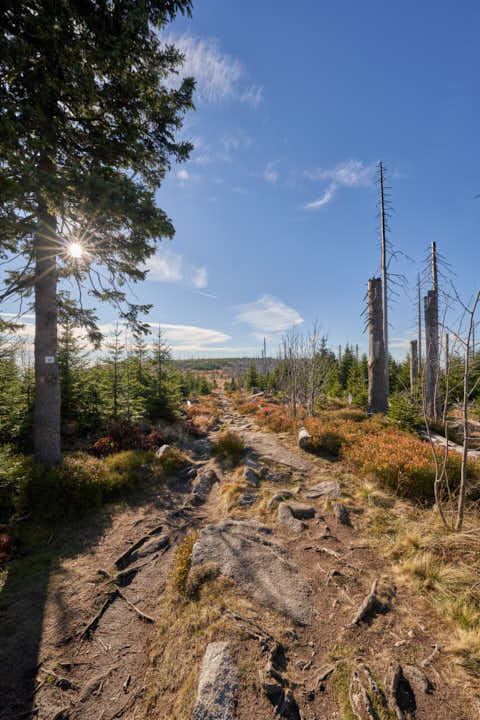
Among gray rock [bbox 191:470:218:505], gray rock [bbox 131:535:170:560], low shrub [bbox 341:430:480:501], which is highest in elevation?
low shrub [bbox 341:430:480:501]

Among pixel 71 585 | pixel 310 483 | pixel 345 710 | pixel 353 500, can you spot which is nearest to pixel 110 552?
pixel 71 585

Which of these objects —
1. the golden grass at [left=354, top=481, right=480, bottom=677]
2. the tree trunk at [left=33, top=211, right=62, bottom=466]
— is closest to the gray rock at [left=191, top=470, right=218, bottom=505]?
the tree trunk at [left=33, top=211, right=62, bottom=466]

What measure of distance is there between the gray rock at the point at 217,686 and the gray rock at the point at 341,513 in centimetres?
298

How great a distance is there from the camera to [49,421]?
632cm

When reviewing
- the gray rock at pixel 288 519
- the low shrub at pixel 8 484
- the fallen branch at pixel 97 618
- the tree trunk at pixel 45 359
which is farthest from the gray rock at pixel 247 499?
the tree trunk at pixel 45 359

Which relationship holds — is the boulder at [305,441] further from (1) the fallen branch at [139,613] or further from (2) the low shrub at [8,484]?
(2) the low shrub at [8,484]

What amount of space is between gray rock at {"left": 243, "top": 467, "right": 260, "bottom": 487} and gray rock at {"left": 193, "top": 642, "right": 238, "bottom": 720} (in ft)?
12.7

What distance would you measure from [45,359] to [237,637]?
6872 mm

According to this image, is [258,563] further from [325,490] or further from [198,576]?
[325,490]

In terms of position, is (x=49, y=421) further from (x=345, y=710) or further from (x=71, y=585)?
(x=345, y=710)

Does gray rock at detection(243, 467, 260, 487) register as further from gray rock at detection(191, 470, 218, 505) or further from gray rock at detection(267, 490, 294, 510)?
gray rock at detection(191, 470, 218, 505)

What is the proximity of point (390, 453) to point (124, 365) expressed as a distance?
10.6 metres

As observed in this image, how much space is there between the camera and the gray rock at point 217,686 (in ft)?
6.70

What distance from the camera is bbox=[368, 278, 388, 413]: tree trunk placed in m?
11.1
